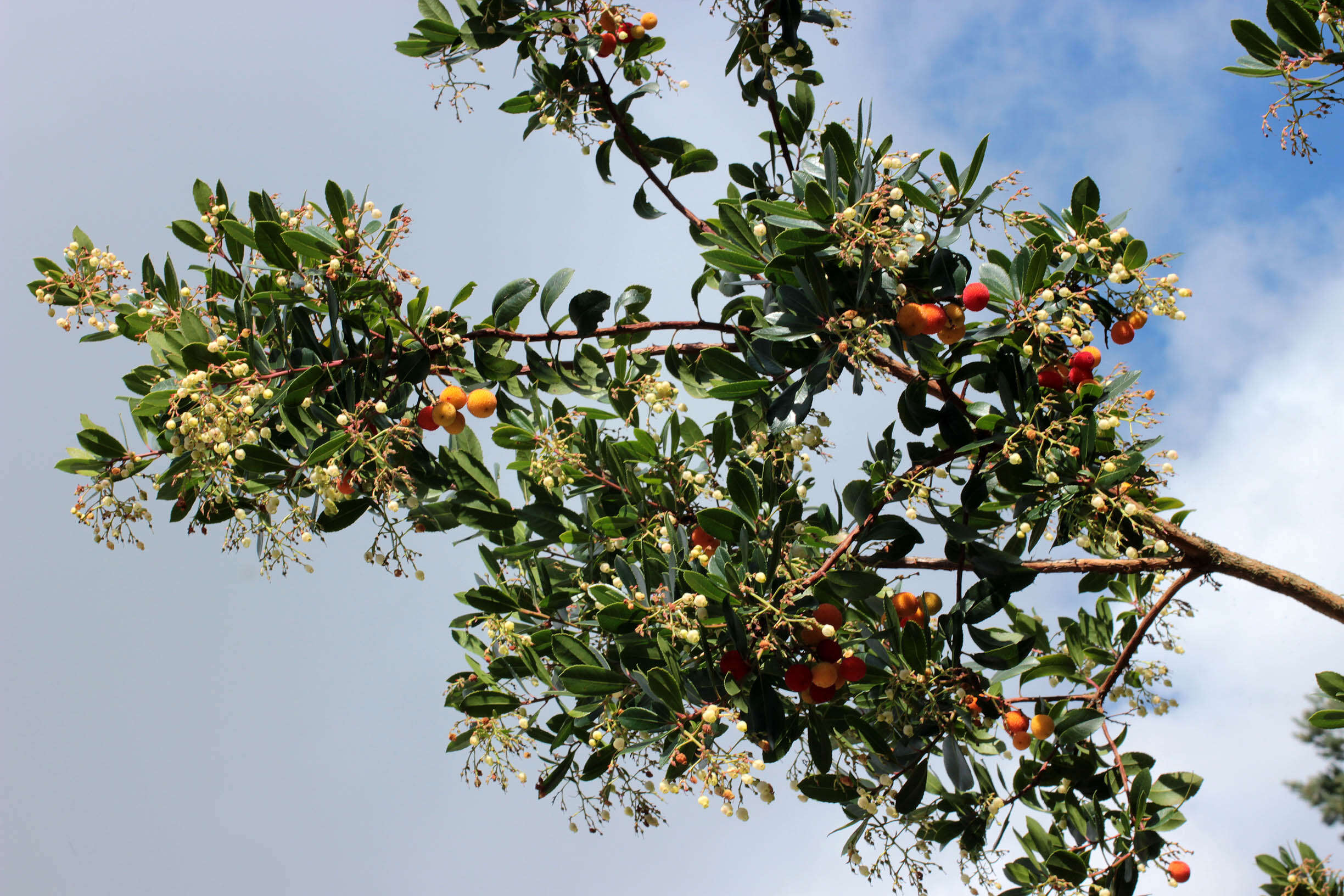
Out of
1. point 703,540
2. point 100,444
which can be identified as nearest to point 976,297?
point 703,540

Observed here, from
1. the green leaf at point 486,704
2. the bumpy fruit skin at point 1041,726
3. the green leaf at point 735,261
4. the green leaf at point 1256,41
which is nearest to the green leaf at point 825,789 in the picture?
the bumpy fruit skin at point 1041,726

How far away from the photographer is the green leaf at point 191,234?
3.18 metres

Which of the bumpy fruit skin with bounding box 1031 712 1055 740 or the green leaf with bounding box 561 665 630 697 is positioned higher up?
the bumpy fruit skin with bounding box 1031 712 1055 740

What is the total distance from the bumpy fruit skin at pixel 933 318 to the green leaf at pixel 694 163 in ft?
4.00

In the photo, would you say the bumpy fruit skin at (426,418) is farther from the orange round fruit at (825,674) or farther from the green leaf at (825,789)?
the green leaf at (825,789)

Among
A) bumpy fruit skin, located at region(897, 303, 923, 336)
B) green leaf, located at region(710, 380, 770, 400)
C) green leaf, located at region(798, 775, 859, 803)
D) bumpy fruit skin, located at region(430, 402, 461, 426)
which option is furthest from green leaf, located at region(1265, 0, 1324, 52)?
bumpy fruit skin, located at region(430, 402, 461, 426)

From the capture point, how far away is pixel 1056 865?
300 cm

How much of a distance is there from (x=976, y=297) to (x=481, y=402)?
157cm

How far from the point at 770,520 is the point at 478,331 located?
1.19m

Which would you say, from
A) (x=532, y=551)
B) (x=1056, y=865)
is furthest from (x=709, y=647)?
(x=1056, y=865)

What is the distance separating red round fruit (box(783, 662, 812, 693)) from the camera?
2605mm

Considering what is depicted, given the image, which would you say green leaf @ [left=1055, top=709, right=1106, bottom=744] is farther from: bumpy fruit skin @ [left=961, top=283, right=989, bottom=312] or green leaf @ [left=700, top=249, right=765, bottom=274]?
green leaf @ [left=700, top=249, right=765, bottom=274]

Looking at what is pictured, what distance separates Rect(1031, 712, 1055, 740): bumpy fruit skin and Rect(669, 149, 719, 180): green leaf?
231cm

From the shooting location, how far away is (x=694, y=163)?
11.5 feet
